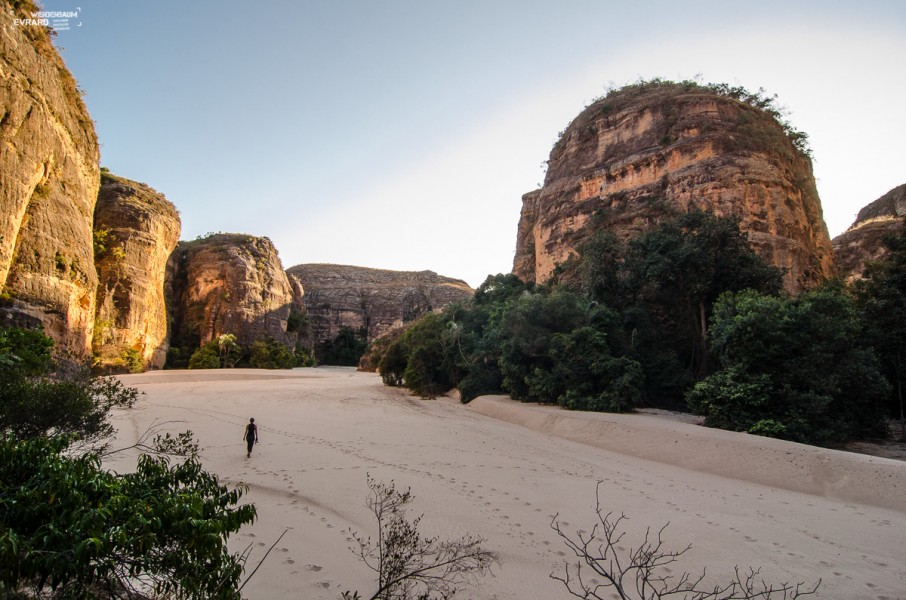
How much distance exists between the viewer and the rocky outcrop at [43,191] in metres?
14.5

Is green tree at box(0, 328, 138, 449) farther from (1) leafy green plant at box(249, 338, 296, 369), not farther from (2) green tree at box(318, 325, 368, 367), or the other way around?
(2) green tree at box(318, 325, 368, 367)

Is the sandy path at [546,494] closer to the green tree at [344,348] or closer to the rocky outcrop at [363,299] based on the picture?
the green tree at [344,348]

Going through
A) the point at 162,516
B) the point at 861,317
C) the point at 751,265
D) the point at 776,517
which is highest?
the point at 751,265

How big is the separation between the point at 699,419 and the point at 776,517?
25.9 ft

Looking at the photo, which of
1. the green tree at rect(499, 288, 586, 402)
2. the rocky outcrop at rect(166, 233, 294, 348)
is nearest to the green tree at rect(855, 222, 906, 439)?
the green tree at rect(499, 288, 586, 402)

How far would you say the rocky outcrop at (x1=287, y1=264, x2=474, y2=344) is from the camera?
66438 millimetres

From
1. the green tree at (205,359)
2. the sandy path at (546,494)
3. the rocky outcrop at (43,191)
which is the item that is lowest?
the sandy path at (546,494)

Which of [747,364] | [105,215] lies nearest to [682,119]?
[747,364]

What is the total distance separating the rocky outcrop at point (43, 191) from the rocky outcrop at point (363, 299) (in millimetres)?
41175

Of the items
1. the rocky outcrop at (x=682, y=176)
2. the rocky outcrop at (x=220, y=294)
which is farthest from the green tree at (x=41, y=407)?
the rocky outcrop at (x=220, y=294)

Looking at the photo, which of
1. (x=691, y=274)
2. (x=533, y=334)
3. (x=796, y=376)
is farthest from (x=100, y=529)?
(x=691, y=274)

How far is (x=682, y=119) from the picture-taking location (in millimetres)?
25750

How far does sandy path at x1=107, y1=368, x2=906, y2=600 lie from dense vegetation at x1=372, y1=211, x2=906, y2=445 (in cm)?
230

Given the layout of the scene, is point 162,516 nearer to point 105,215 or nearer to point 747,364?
point 747,364
